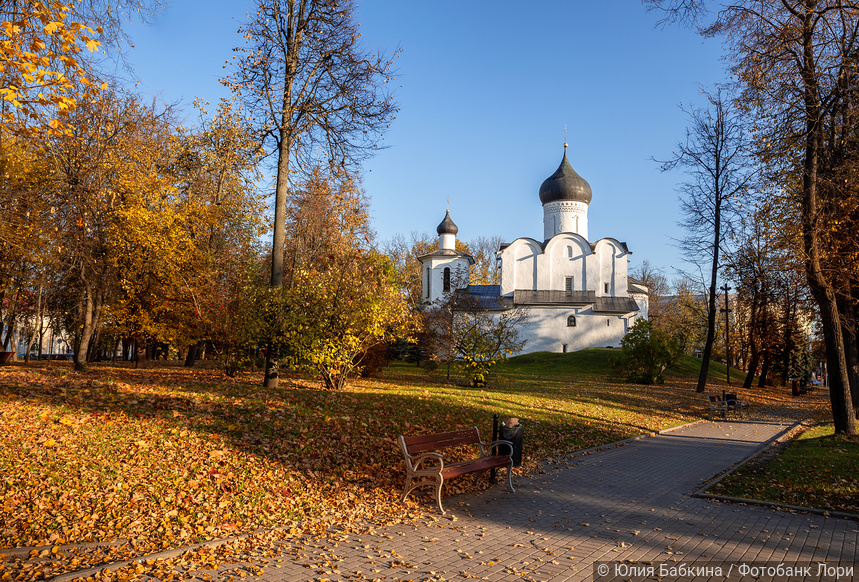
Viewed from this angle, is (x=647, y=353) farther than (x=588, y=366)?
No

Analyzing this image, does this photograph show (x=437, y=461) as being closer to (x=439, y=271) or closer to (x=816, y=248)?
(x=816, y=248)

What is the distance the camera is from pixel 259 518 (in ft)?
19.8

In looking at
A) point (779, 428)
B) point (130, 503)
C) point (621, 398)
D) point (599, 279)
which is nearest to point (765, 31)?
point (779, 428)

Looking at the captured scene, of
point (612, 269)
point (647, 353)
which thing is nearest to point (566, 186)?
point (612, 269)

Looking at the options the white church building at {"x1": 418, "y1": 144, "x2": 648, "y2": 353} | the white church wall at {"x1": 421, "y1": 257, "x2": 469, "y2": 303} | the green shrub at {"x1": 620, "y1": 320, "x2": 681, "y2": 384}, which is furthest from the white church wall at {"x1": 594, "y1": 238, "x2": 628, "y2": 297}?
the green shrub at {"x1": 620, "y1": 320, "x2": 681, "y2": 384}

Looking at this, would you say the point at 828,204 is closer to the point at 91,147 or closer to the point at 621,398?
the point at 621,398

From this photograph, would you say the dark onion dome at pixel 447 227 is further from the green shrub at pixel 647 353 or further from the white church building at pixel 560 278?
the green shrub at pixel 647 353

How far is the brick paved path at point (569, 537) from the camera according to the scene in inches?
195

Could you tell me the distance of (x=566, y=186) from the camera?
4934cm

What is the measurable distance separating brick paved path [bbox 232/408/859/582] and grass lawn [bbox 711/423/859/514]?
572mm

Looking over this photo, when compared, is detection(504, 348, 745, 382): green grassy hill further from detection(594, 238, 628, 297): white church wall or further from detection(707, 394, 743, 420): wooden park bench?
A: detection(707, 394, 743, 420): wooden park bench

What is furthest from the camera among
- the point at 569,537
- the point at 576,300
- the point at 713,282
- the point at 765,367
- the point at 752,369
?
the point at 576,300

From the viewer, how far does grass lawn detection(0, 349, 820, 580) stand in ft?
17.8

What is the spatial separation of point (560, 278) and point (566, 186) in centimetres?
799
